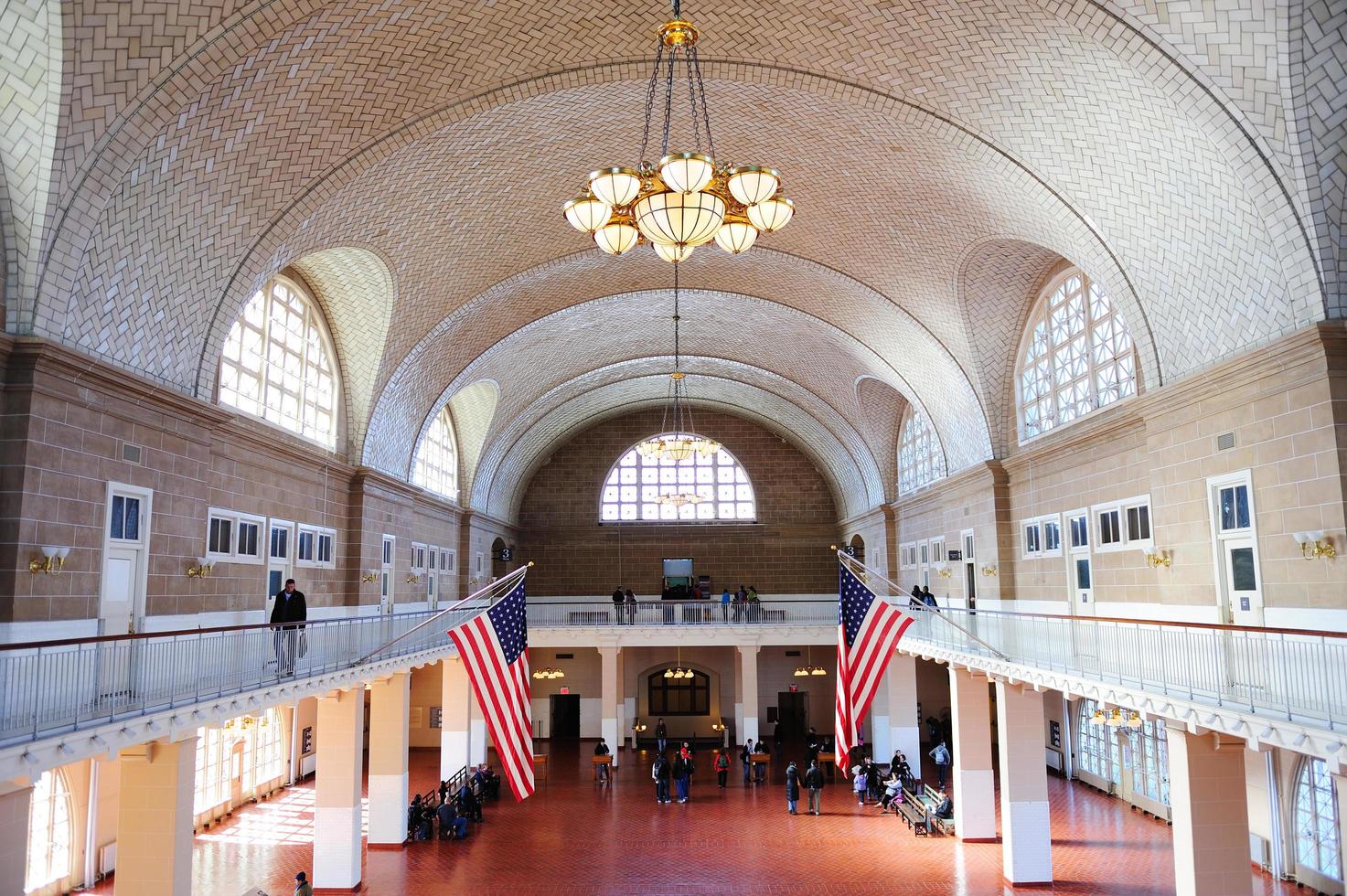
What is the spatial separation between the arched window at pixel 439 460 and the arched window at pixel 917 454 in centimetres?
1306

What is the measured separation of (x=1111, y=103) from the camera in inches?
447

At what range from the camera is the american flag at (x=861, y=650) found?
1323 centimetres

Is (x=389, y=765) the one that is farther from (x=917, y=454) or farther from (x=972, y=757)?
(x=917, y=454)

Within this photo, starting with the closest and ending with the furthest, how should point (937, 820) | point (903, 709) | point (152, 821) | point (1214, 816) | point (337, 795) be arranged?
point (152, 821)
point (1214, 816)
point (337, 795)
point (937, 820)
point (903, 709)

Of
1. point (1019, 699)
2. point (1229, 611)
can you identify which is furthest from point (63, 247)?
point (1019, 699)

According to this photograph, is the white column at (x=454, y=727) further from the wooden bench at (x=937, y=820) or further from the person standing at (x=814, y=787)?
the wooden bench at (x=937, y=820)

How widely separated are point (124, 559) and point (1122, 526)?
14651 mm

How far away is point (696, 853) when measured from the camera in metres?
18.7

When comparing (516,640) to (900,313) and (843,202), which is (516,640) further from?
(900,313)

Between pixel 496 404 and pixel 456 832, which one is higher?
pixel 496 404

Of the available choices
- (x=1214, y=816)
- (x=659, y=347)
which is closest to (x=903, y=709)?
(x=659, y=347)

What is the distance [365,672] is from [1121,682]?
11.6m

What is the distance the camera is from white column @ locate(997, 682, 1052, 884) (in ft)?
53.7

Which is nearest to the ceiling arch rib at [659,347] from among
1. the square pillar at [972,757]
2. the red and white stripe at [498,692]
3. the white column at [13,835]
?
the square pillar at [972,757]
